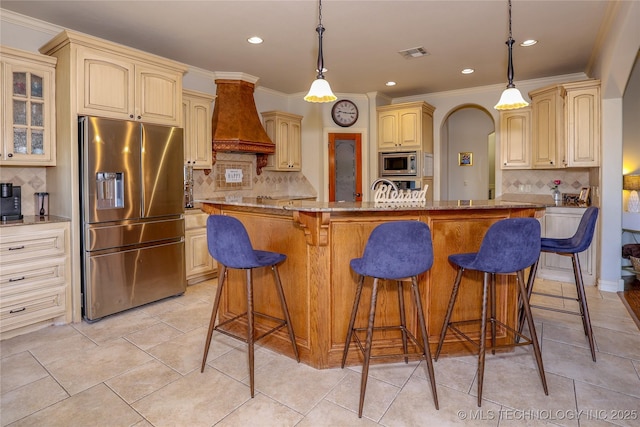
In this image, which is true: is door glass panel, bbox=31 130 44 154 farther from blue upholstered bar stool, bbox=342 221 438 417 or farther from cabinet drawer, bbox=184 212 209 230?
blue upholstered bar stool, bbox=342 221 438 417

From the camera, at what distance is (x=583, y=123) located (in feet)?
14.2

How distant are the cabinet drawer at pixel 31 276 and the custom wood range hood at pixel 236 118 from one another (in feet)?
7.44

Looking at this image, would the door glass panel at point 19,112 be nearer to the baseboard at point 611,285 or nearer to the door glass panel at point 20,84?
the door glass panel at point 20,84

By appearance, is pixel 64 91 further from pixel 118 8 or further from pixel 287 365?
pixel 287 365

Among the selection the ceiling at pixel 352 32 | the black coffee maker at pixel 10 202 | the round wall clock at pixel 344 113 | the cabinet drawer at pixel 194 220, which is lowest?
the cabinet drawer at pixel 194 220

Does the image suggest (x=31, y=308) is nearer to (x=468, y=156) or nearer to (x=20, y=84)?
(x=20, y=84)

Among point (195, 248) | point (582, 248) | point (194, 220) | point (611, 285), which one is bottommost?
point (611, 285)

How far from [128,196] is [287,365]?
2.14 metres

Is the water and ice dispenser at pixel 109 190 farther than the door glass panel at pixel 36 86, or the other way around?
the water and ice dispenser at pixel 109 190

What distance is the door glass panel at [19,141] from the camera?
3109 millimetres

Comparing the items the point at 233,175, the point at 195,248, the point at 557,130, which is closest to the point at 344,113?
the point at 233,175

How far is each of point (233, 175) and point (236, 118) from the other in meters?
0.88

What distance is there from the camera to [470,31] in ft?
12.1

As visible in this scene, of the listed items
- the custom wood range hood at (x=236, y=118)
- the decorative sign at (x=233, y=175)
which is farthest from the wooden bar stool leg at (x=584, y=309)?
the decorative sign at (x=233, y=175)
